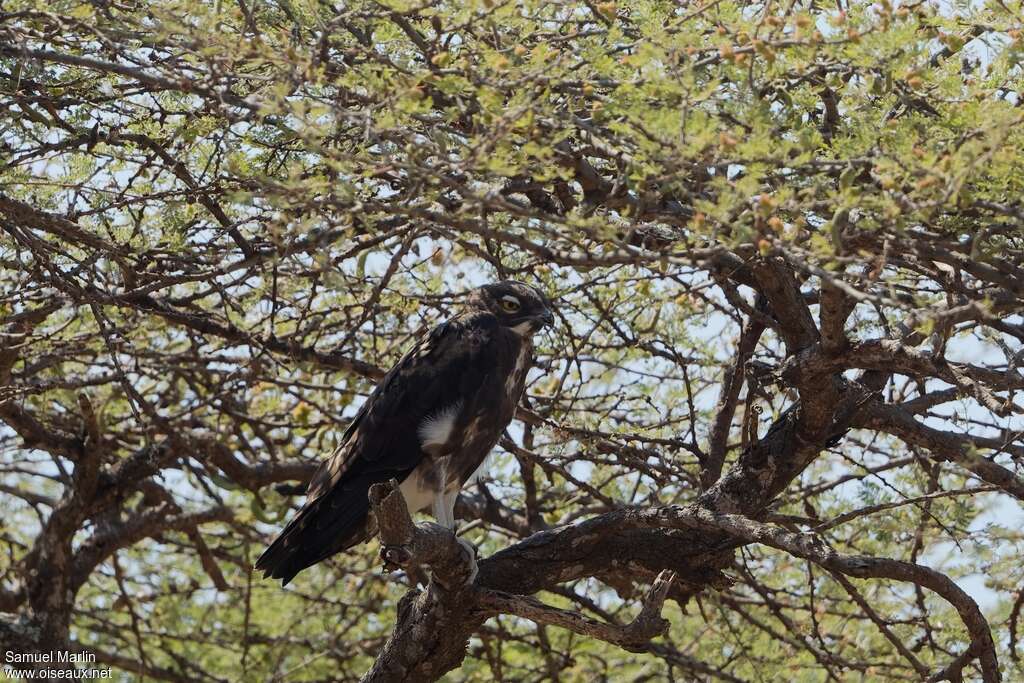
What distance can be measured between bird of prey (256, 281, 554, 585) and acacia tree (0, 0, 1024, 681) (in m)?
0.23

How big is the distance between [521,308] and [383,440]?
2.87ft

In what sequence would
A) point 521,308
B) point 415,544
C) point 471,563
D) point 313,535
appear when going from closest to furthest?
1. point 415,544
2. point 471,563
3. point 313,535
4. point 521,308

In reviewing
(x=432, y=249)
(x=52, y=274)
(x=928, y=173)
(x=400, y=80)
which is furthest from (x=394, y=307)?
(x=928, y=173)

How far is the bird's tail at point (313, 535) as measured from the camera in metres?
5.17

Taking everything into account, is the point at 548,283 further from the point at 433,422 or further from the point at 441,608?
the point at 441,608

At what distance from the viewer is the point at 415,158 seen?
137 inches

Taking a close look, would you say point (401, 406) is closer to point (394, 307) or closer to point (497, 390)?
point (497, 390)

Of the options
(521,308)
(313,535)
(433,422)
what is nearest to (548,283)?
(521,308)

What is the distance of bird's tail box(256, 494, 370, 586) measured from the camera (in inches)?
203

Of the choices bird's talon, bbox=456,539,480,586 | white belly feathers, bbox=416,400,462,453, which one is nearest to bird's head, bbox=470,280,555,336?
white belly feathers, bbox=416,400,462,453

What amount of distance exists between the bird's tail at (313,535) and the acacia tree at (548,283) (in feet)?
1.48

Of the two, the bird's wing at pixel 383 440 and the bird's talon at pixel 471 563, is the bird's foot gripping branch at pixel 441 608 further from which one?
the bird's wing at pixel 383 440

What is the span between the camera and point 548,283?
6.11m

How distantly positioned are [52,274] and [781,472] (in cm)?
300
